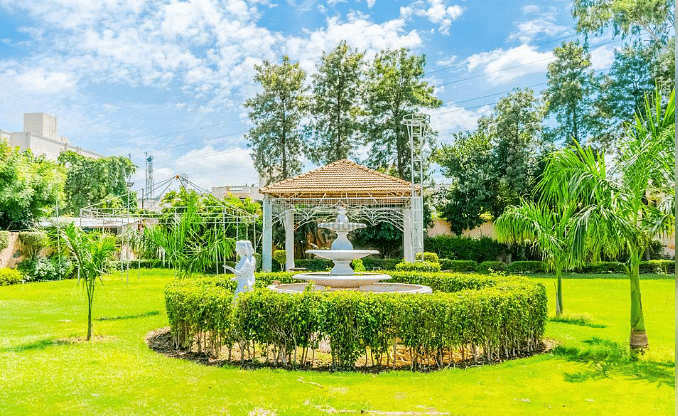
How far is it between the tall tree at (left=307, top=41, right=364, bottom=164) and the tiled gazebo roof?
10065 mm

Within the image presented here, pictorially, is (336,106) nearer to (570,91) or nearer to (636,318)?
(570,91)

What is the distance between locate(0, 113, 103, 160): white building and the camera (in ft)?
134

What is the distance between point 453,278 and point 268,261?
9.98 m

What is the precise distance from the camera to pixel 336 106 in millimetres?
31516

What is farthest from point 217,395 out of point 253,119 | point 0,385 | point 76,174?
point 76,174

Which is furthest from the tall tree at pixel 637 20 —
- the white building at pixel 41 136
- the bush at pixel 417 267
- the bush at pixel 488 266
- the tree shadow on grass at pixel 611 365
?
the white building at pixel 41 136

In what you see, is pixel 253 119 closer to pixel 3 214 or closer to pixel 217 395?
pixel 3 214

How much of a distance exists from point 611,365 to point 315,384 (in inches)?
163

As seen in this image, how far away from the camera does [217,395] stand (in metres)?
5.59

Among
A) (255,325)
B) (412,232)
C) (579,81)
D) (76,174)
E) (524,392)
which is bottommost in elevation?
(524,392)

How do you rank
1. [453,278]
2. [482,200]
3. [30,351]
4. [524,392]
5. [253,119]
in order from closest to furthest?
[524,392], [30,351], [453,278], [482,200], [253,119]

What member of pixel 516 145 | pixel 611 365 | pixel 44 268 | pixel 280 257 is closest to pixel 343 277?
pixel 611 365

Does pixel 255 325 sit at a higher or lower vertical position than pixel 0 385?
higher

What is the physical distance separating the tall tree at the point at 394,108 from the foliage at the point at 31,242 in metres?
18.0
